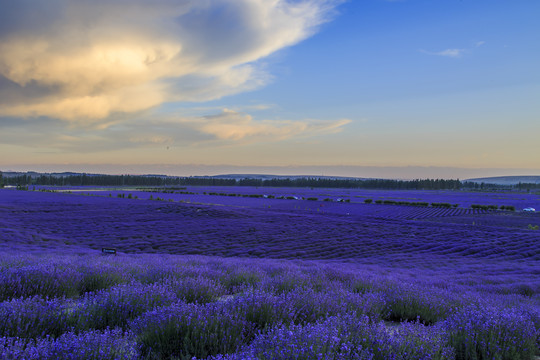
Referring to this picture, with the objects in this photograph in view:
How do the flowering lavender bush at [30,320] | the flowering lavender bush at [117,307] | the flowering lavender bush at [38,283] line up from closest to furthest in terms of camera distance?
1. the flowering lavender bush at [30,320]
2. the flowering lavender bush at [117,307]
3. the flowering lavender bush at [38,283]

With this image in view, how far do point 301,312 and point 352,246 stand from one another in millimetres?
19104

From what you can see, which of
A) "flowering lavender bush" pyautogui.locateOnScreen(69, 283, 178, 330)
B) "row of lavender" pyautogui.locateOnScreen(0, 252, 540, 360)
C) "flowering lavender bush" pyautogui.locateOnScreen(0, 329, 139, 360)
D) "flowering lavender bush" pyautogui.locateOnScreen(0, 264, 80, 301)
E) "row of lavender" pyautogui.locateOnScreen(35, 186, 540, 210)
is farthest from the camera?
"row of lavender" pyautogui.locateOnScreen(35, 186, 540, 210)

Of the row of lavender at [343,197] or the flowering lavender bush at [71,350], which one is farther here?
the row of lavender at [343,197]

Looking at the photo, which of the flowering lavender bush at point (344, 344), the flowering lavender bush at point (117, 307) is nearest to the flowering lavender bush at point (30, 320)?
the flowering lavender bush at point (117, 307)

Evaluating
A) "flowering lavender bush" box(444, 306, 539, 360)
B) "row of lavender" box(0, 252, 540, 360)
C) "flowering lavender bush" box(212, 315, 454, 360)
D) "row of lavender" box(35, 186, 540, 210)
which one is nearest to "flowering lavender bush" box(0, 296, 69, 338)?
"row of lavender" box(0, 252, 540, 360)

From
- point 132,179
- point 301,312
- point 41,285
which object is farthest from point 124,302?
point 132,179

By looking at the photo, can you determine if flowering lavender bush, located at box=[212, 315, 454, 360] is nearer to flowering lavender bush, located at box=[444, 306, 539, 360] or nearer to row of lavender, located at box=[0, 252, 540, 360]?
row of lavender, located at box=[0, 252, 540, 360]

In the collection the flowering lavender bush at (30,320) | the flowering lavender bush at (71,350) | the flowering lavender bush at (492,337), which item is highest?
the flowering lavender bush at (71,350)

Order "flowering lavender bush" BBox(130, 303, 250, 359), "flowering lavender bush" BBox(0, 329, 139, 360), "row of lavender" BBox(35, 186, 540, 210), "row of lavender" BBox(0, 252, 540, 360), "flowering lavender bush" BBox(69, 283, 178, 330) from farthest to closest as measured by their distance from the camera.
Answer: "row of lavender" BBox(35, 186, 540, 210) < "flowering lavender bush" BBox(69, 283, 178, 330) < "flowering lavender bush" BBox(130, 303, 250, 359) < "row of lavender" BBox(0, 252, 540, 360) < "flowering lavender bush" BBox(0, 329, 139, 360)

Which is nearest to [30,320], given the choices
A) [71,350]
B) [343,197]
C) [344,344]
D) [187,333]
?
[71,350]

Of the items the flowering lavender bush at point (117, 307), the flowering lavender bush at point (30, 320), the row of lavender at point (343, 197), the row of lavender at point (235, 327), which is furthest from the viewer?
the row of lavender at point (343, 197)

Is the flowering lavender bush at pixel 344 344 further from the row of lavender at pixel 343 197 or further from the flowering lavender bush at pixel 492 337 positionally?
the row of lavender at pixel 343 197

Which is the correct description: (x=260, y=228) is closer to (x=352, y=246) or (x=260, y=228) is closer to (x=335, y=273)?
(x=352, y=246)

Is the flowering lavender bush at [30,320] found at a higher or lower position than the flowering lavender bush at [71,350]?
lower
